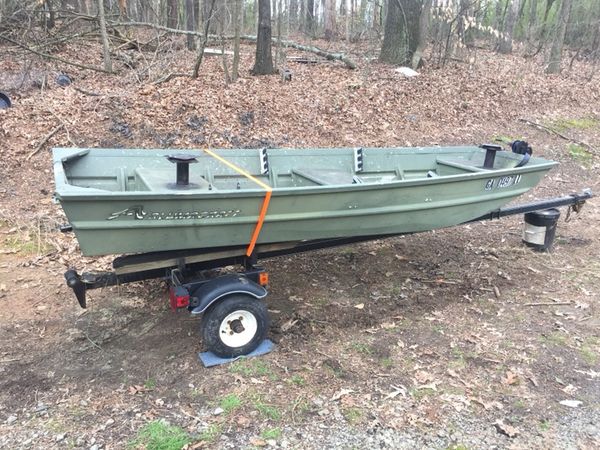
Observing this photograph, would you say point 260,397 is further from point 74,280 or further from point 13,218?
point 13,218

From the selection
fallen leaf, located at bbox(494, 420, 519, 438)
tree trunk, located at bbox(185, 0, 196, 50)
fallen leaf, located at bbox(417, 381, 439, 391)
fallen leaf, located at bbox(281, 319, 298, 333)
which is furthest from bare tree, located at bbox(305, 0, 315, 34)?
fallen leaf, located at bbox(494, 420, 519, 438)

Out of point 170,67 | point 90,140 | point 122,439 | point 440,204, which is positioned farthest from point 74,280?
point 170,67

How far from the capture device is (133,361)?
3.96 meters

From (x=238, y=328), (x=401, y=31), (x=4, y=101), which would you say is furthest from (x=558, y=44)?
(x=238, y=328)

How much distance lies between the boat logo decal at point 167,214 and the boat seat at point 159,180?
21.5 inches

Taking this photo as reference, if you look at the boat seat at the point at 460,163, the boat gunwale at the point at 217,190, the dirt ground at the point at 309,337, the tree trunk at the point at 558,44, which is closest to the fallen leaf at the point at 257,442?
the dirt ground at the point at 309,337

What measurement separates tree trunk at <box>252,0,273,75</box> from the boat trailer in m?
7.49

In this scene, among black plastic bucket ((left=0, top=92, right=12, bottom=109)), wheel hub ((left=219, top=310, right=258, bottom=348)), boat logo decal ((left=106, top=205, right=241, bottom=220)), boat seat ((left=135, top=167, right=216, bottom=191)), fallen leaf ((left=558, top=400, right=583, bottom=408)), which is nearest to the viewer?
boat logo decal ((left=106, top=205, right=241, bottom=220))

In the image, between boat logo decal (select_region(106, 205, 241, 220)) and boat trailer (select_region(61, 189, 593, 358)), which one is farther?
boat trailer (select_region(61, 189, 593, 358))

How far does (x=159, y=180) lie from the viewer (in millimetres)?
4363

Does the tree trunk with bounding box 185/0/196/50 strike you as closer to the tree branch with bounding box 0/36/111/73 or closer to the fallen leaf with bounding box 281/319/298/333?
the tree branch with bounding box 0/36/111/73

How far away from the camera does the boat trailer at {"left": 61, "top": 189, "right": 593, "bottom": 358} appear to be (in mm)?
3830

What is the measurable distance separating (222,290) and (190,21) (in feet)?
40.9

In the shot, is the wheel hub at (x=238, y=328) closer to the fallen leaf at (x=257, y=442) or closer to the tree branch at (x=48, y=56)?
the fallen leaf at (x=257, y=442)
